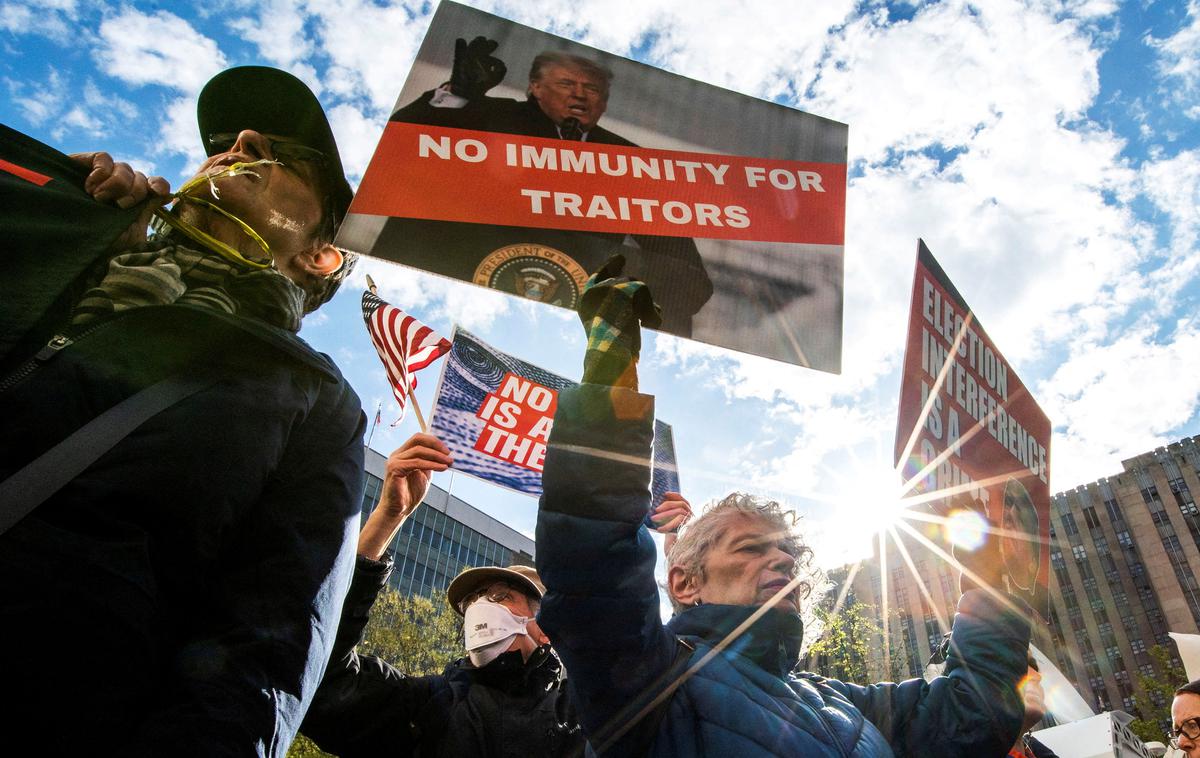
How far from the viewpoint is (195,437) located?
1.17 m

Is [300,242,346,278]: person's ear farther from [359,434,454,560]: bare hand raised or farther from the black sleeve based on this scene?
the black sleeve

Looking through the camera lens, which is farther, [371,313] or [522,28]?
[371,313]

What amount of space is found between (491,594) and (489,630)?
12.6 inches

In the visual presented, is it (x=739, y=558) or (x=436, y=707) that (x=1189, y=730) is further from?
(x=436, y=707)

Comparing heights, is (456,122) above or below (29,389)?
above

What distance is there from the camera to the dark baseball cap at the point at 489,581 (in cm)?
390

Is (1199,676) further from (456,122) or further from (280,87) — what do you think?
(280,87)

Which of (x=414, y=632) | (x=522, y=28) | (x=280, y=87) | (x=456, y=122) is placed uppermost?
(x=522, y=28)

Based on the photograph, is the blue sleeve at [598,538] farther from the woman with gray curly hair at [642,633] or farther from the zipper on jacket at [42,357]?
the zipper on jacket at [42,357]

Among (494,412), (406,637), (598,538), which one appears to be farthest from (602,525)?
(406,637)

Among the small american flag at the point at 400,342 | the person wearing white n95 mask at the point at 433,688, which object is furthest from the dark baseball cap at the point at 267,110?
the small american flag at the point at 400,342

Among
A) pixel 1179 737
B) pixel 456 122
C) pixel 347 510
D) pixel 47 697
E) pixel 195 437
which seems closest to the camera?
pixel 47 697

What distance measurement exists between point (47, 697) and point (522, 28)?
3.71 m

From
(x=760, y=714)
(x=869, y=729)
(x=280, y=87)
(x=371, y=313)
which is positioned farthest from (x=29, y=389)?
(x=371, y=313)
